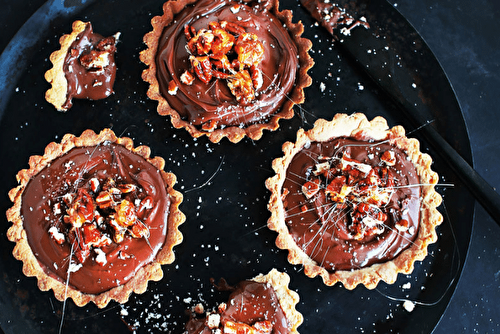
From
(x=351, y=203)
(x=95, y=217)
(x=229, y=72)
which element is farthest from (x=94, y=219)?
(x=351, y=203)

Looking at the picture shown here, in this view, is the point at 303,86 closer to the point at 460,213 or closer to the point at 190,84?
the point at 190,84

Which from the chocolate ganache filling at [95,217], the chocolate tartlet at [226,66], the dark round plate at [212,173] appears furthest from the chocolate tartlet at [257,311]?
the chocolate tartlet at [226,66]

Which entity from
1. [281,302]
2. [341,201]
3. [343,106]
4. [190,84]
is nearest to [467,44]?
[343,106]

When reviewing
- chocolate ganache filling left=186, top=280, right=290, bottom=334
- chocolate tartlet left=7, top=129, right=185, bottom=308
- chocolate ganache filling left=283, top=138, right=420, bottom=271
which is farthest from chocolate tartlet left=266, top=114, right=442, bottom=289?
chocolate tartlet left=7, top=129, right=185, bottom=308

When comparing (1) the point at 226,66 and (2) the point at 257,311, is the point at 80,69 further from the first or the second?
(2) the point at 257,311

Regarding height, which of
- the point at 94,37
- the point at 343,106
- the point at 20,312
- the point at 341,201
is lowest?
the point at 20,312

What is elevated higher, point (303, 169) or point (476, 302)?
point (303, 169)

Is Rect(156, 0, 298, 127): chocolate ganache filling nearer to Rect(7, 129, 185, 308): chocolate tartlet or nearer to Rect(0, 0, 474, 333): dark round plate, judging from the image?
Rect(0, 0, 474, 333): dark round plate
